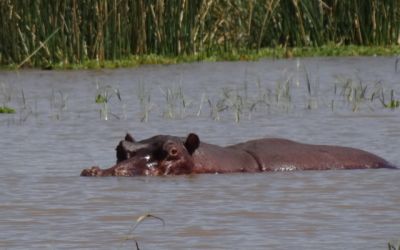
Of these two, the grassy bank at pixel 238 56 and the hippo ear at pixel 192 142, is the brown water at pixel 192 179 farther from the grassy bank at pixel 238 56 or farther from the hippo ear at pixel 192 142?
the grassy bank at pixel 238 56

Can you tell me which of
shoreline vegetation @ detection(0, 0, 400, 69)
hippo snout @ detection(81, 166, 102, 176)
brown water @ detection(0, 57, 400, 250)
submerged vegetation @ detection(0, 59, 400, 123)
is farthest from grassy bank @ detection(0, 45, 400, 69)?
hippo snout @ detection(81, 166, 102, 176)

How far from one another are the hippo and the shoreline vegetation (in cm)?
760

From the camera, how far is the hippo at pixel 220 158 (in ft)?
27.9

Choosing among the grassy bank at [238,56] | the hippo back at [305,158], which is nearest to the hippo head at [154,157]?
the hippo back at [305,158]

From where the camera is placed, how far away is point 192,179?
8.47m

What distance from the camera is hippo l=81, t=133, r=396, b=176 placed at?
852 centimetres

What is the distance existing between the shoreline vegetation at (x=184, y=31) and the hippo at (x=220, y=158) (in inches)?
299

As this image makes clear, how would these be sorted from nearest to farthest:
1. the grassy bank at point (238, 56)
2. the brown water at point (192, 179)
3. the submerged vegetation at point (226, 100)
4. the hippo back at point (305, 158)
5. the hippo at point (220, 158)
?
the brown water at point (192, 179) → the hippo at point (220, 158) → the hippo back at point (305, 158) → the submerged vegetation at point (226, 100) → the grassy bank at point (238, 56)

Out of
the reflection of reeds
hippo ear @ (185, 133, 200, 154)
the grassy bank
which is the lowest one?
the reflection of reeds

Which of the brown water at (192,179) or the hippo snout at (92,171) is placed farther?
the hippo snout at (92,171)

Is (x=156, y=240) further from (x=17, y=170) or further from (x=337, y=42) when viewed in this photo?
(x=337, y=42)

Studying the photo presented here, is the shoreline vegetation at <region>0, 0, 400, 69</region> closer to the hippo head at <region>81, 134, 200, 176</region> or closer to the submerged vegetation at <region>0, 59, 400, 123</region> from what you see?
the submerged vegetation at <region>0, 59, 400, 123</region>

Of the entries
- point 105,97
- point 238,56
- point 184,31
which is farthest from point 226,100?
point 238,56

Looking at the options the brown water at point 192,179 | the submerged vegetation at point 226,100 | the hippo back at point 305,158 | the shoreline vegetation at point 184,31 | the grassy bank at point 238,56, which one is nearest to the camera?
the brown water at point 192,179
